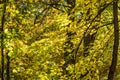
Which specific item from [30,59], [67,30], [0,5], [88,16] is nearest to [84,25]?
[88,16]

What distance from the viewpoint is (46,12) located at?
1167 centimetres

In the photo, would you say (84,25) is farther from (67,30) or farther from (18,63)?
(18,63)

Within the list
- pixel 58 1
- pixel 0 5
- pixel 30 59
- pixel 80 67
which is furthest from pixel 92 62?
pixel 58 1

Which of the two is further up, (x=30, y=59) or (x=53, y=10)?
(x=53, y=10)

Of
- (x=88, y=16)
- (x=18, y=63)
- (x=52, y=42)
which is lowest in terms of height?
(x=18, y=63)

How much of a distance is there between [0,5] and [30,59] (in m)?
5.17

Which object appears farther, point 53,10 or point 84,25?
point 53,10

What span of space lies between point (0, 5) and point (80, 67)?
1.99 metres

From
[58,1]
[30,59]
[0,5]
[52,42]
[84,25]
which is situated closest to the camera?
[0,5]

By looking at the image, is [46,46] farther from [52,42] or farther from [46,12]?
[46,12]

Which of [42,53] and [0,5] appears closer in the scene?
[0,5]

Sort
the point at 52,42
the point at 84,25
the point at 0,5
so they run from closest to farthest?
1. the point at 0,5
2. the point at 84,25
3. the point at 52,42

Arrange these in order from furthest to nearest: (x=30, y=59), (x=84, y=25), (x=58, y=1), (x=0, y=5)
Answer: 1. (x=58, y=1)
2. (x=30, y=59)
3. (x=84, y=25)
4. (x=0, y=5)

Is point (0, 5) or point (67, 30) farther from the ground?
point (0, 5)
